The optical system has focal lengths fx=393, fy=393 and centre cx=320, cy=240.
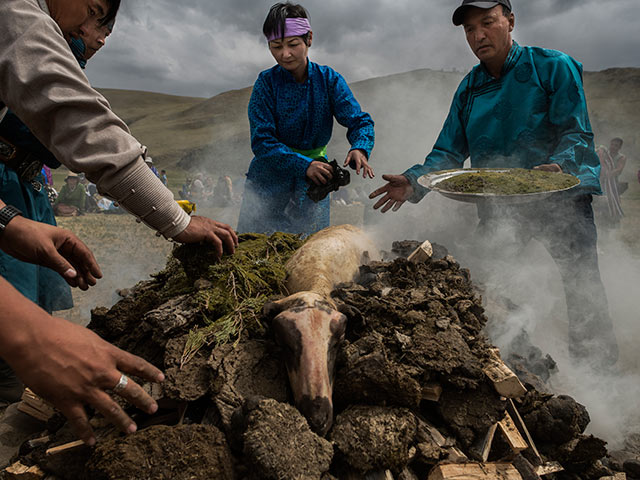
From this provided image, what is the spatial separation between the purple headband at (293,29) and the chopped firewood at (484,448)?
159 inches

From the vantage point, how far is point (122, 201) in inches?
77.4

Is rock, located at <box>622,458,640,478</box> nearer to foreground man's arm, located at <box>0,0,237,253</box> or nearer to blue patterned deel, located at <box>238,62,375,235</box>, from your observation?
foreground man's arm, located at <box>0,0,237,253</box>

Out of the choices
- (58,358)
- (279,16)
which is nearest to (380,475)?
(58,358)

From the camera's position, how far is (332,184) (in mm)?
4453

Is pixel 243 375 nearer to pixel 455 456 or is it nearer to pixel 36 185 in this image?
pixel 455 456

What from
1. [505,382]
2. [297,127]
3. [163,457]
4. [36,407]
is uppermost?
[297,127]

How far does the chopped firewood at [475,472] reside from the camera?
182 cm

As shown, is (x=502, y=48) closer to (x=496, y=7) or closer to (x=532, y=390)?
(x=496, y=7)

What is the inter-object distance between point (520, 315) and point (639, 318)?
2496mm

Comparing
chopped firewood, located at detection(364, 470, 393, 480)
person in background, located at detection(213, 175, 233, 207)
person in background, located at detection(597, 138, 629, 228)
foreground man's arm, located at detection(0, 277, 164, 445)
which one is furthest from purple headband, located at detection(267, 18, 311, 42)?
person in background, located at detection(213, 175, 233, 207)

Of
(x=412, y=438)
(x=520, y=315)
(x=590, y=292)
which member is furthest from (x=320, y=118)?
(x=412, y=438)

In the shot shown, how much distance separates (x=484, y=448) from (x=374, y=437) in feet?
2.03

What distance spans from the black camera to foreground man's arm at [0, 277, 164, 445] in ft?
11.0

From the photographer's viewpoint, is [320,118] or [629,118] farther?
[629,118]
